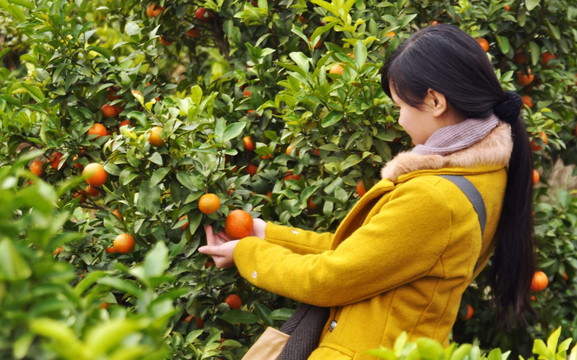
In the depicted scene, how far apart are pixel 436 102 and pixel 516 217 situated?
42 cm

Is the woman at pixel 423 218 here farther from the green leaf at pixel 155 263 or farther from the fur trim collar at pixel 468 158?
the green leaf at pixel 155 263

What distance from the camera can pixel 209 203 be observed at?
1.61 meters

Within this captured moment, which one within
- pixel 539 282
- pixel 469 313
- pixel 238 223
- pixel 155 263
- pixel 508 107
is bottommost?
pixel 469 313

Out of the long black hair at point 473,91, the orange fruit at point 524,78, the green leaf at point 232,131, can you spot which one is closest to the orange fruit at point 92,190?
the green leaf at point 232,131

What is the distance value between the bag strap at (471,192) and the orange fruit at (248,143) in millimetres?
1022

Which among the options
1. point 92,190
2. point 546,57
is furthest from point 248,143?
point 546,57

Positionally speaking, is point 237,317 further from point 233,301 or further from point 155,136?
point 155,136

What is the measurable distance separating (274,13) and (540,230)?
1471 millimetres

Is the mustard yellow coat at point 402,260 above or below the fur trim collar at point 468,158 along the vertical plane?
below

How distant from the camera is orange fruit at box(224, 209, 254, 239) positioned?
65.9 inches

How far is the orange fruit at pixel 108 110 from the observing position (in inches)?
86.3

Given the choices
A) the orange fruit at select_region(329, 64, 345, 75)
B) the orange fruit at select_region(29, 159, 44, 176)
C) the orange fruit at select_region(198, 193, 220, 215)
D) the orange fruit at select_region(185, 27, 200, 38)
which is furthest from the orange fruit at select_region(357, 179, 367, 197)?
the orange fruit at select_region(185, 27, 200, 38)

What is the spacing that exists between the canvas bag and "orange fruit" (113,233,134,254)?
0.54 metres

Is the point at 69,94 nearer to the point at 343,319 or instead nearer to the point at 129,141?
the point at 129,141
